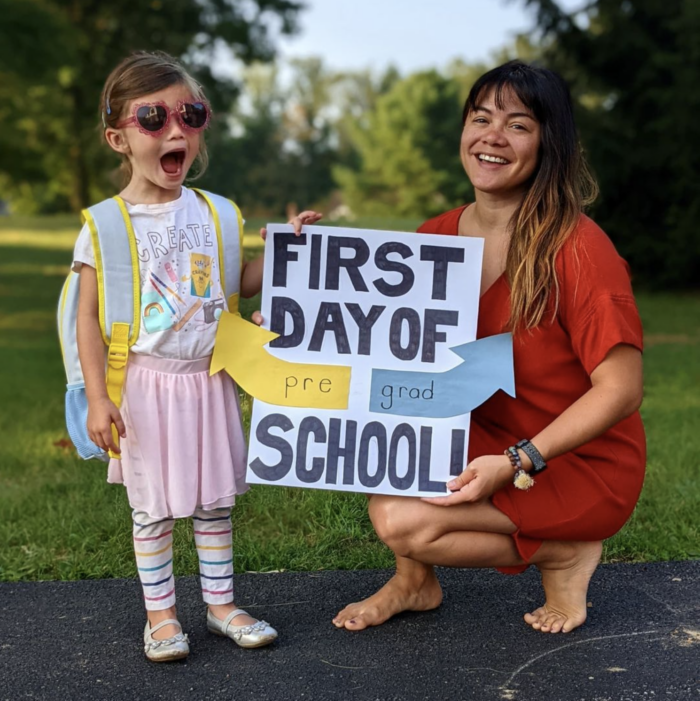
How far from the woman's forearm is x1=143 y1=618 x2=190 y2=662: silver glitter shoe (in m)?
1.14

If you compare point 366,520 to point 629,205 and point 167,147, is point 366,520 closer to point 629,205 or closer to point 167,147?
point 167,147

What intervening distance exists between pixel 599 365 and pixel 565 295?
23cm

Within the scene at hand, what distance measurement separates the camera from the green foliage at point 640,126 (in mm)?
15359

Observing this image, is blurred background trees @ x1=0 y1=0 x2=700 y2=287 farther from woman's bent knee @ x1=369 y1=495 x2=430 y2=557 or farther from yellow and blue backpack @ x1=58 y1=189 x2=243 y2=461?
woman's bent knee @ x1=369 y1=495 x2=430 y2=557

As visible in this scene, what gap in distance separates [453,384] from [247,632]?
0.98m

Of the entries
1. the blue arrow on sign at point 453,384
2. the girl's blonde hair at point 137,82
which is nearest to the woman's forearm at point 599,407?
the blue arrow on sign at point 453,384

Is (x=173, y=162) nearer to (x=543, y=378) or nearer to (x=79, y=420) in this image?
(x=79, y=420)

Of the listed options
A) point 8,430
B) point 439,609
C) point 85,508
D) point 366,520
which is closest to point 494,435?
point 439,609

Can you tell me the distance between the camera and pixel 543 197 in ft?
9.58

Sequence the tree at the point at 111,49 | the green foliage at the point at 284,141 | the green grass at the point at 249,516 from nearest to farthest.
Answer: the green grass at the point at 249,516, the tree at the point at 111,49, the green foliage at the point at 284,141

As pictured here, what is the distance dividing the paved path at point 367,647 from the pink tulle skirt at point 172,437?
1.61ft

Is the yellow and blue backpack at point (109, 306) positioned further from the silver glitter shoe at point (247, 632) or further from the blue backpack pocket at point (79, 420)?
the silver glitter shoe at point (247, 632)

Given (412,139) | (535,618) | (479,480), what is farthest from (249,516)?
(412,139)

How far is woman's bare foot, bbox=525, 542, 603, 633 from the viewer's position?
3029 mm
